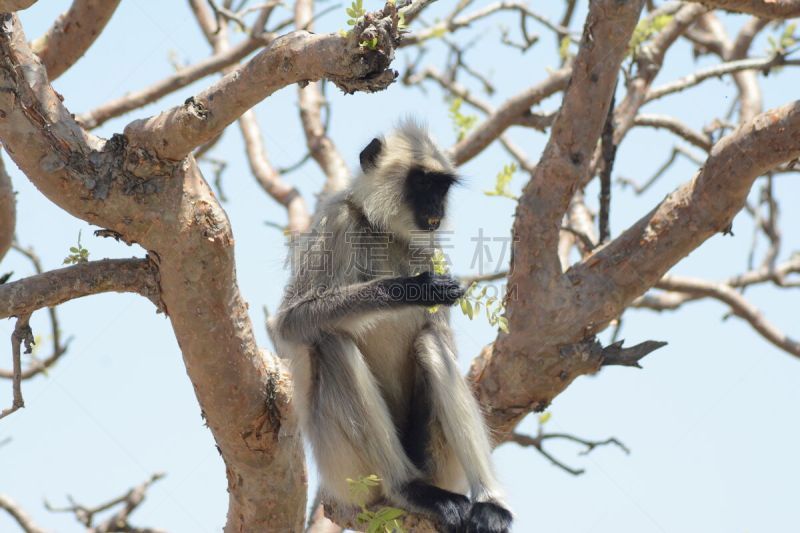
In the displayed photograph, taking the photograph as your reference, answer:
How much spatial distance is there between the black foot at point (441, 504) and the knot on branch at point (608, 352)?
3.54 ft

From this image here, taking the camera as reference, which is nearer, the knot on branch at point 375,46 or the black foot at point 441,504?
the knot on branch at point 375,46

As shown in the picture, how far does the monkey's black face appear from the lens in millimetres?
4938

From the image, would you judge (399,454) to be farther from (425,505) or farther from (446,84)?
(446,84)

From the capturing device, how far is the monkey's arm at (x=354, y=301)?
4184 millimetres

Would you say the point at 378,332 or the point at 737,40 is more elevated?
→ the point at 737,40

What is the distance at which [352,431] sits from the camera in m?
4.34

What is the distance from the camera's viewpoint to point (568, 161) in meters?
4.80

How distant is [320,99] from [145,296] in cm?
514

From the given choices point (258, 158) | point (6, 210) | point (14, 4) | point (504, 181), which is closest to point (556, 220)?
point (504, 181)

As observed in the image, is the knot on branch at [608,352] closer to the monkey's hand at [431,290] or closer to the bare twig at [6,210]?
the monkey's hand at [431,290]

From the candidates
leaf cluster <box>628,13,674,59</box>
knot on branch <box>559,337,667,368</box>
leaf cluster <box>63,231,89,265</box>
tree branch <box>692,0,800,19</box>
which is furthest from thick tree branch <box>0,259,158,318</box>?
leaf cluster <box>628,13,674,59</box>

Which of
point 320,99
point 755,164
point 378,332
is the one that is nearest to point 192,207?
point 378,332

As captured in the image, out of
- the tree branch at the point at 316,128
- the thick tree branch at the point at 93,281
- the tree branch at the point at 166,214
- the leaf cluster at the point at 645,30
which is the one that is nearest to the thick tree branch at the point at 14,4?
the tree branch at the point at 166,214

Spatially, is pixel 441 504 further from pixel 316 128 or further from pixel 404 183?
pixel 316 128
